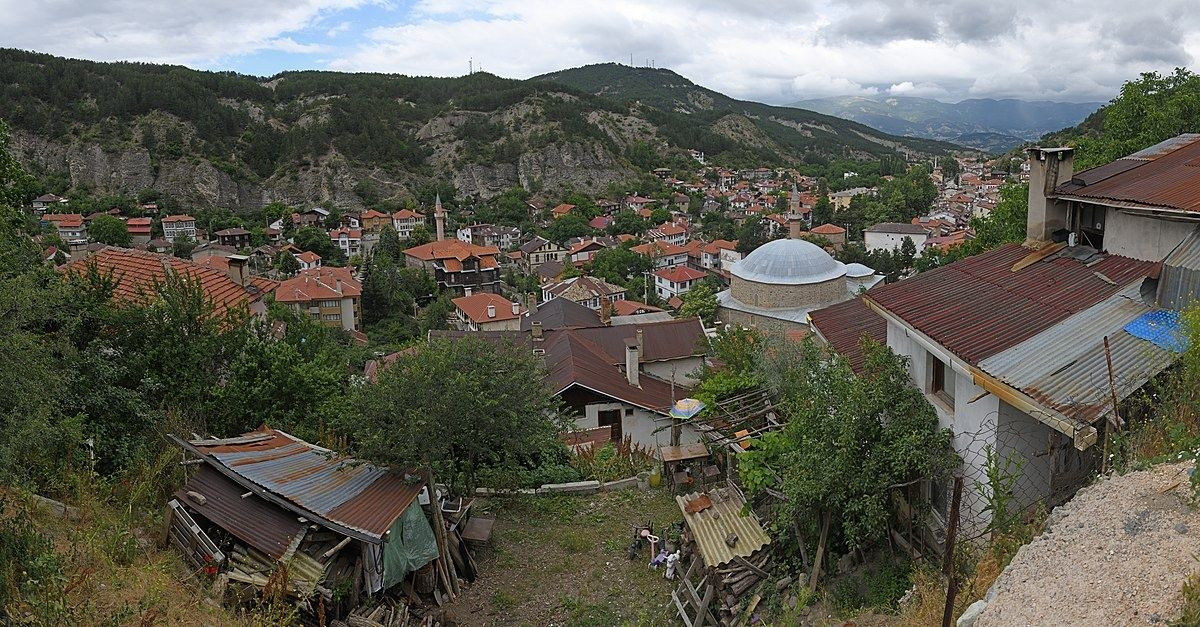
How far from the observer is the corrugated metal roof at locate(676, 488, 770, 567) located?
7.91m

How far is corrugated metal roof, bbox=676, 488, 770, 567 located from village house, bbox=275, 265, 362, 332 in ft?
133

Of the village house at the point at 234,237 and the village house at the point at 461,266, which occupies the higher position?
the village house at the point at 234,237

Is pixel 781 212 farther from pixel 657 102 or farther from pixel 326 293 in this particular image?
pixel 657 102

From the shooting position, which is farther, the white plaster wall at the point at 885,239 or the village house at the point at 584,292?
the white plaster wall at the point at 885,239

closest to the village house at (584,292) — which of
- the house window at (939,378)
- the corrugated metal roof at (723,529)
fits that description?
the corrugated metal roof at (723,529)

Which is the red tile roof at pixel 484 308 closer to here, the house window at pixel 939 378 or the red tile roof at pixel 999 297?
the red tile roof at pixel 999 297

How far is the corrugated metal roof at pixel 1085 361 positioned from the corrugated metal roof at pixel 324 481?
236 inches

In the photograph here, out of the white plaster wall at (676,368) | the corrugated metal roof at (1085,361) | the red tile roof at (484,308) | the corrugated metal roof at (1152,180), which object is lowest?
the red tile roof at (484,308)

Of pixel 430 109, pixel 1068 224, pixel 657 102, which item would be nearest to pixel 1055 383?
pixel 1068 224

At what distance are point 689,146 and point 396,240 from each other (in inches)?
3201

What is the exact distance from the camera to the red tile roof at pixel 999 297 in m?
6.25

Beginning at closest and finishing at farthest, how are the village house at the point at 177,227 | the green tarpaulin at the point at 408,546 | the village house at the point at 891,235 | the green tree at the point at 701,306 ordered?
1. the green tarpaulin at the point at 408,546
2. the green tree at the point at 701,306
3. the village house at the point at 891,235
4. the village house at the point at 177,227

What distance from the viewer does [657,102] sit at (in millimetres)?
196625

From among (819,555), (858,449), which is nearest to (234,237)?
(819,555)
